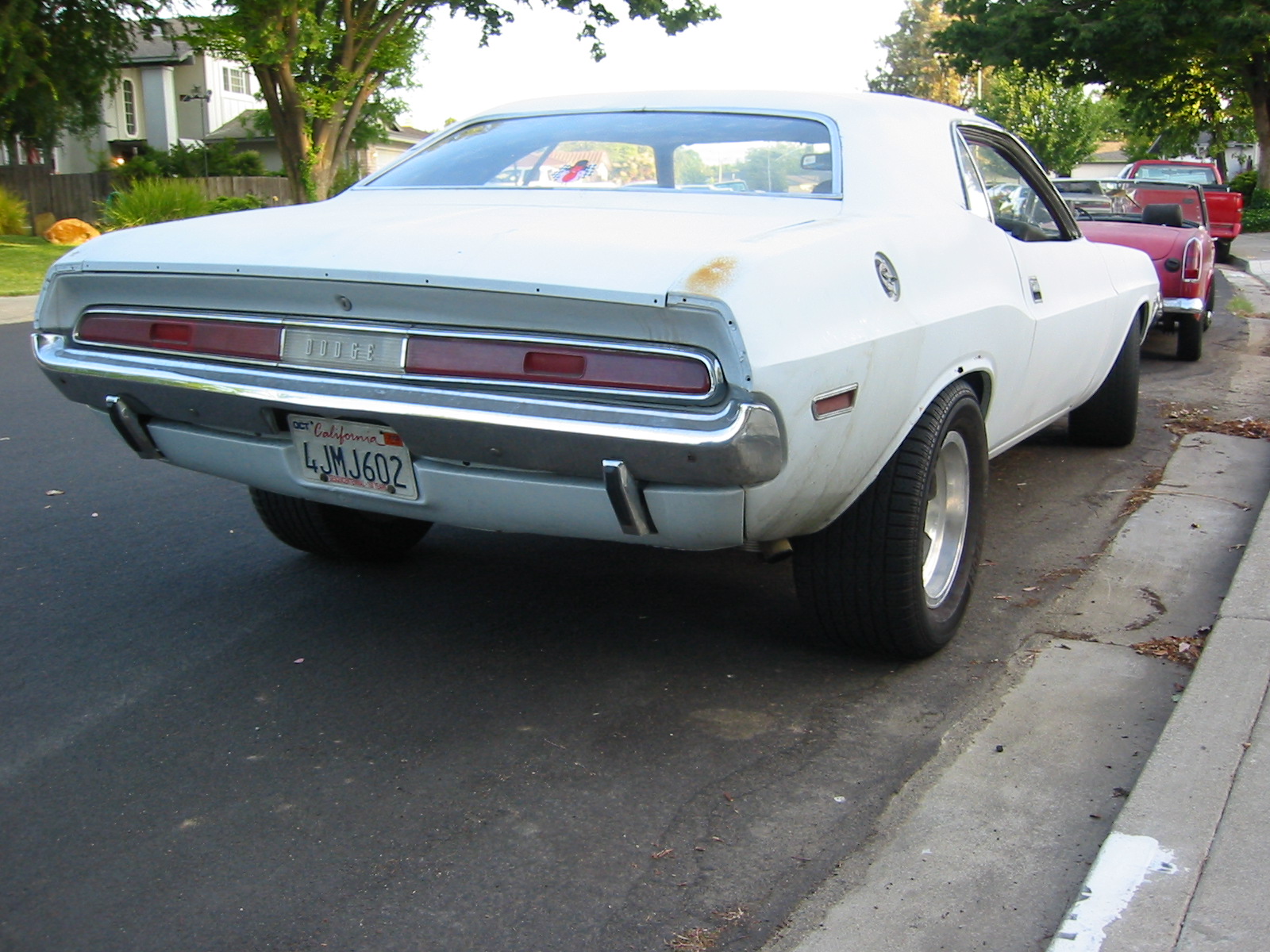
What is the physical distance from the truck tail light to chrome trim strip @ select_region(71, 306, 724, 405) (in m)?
7.36

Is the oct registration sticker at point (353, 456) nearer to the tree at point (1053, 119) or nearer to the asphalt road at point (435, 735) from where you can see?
the asphalt road at point (435, 735)

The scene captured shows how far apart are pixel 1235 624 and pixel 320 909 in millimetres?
2618

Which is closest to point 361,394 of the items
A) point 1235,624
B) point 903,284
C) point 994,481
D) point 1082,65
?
point 903,284

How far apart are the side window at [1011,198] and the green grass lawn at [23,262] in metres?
10.2

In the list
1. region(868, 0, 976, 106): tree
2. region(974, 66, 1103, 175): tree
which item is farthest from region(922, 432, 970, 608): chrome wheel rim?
region(868, 0, 976, 106): tree

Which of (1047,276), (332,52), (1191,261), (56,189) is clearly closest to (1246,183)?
(332,52)

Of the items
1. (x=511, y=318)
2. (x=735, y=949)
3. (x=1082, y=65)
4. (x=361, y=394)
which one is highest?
(x=1082, y=65)

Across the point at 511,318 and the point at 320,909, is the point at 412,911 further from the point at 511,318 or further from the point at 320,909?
the point at 511,318

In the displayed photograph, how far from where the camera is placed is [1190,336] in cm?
938

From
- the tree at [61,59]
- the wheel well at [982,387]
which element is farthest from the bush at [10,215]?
the wheel well at [982,387]

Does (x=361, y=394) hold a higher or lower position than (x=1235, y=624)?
higher

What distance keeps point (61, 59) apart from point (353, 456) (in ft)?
89.2

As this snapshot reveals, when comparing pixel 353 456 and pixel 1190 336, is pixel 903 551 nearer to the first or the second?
pixel 353 456

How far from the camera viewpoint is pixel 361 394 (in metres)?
2.93
